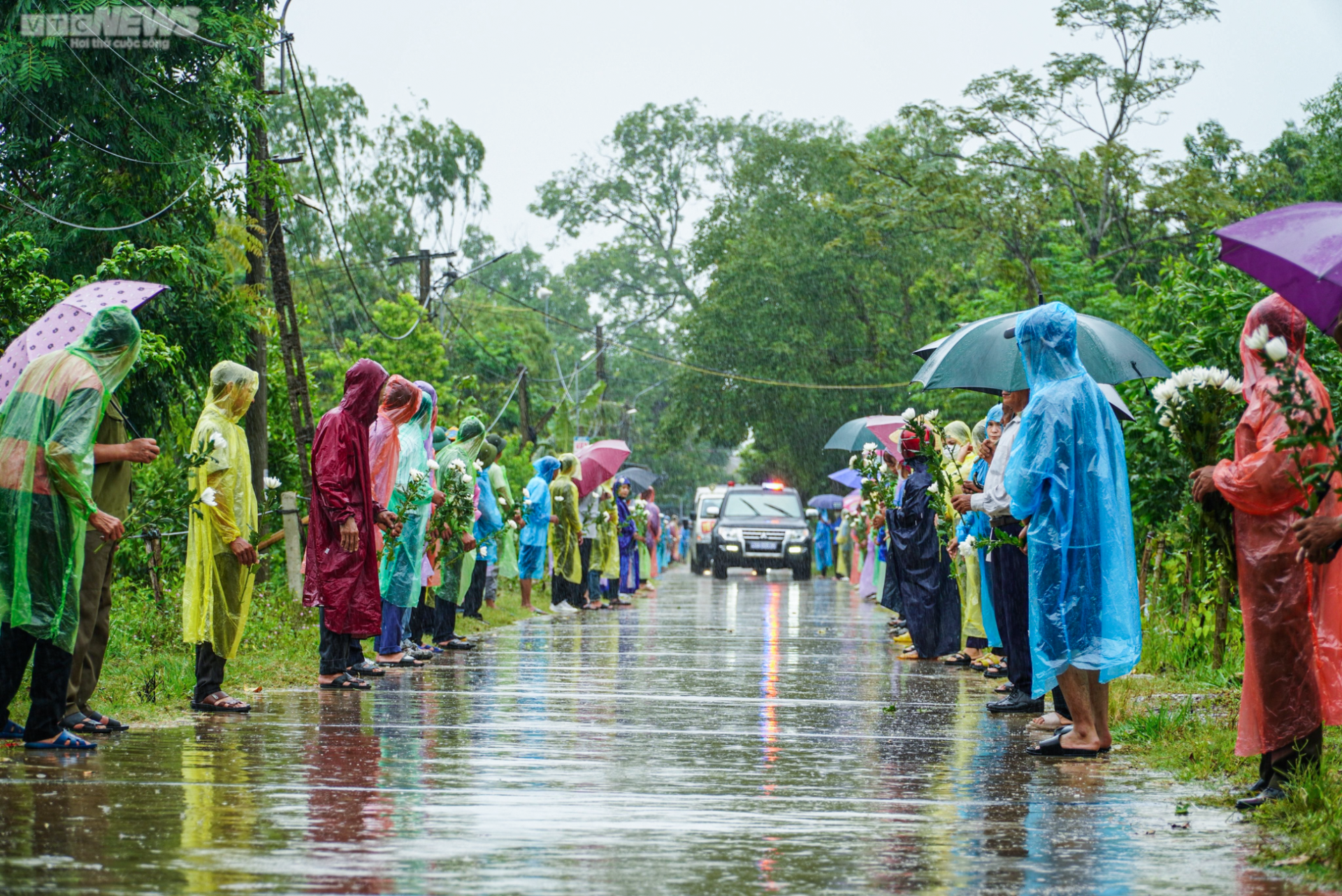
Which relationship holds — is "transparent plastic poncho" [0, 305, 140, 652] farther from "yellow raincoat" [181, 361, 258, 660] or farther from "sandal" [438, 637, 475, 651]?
"sandal" [438, 637, 475, 651]

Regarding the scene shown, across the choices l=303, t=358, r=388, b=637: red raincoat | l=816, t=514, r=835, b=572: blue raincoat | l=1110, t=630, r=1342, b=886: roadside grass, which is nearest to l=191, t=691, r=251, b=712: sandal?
l=303, t=358, r=388, b=637: red raincoat

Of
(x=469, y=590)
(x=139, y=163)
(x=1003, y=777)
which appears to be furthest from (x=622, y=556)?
(x=1003, y=777)

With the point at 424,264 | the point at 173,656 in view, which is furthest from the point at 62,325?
the point at 424,264

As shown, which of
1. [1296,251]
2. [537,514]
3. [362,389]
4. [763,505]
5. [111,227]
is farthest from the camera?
[763,505]

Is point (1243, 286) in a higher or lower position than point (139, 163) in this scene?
lower

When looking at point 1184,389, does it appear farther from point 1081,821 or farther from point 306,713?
point 306,713

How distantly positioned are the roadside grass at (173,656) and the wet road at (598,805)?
50cm

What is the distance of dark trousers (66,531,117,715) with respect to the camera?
22.3 ft

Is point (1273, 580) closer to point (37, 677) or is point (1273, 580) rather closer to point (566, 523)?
point (37, 677)

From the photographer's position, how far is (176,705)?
26.1ft

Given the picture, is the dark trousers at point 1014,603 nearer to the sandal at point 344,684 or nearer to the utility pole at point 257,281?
the sandal at point 344,684

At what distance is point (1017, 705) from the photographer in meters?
8.51

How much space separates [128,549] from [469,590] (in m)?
3.59

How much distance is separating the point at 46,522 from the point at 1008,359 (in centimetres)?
599
